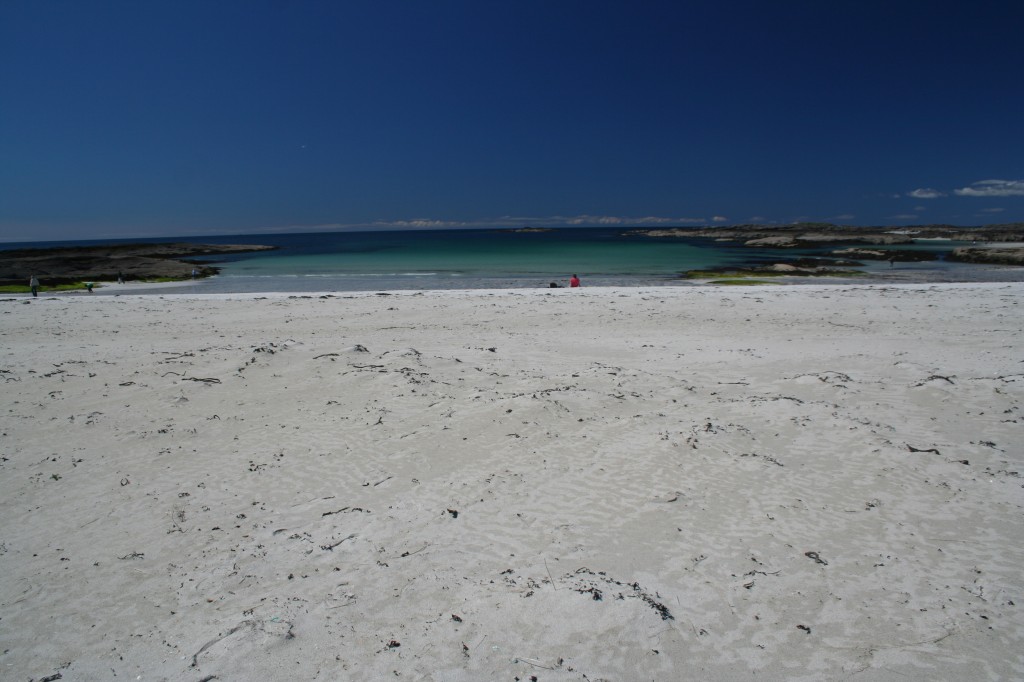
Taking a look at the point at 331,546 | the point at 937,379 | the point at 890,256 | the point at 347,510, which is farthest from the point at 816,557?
the point at 890,256

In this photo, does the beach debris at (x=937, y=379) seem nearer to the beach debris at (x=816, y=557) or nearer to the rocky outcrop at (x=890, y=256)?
the beach debris at (x=816, y=557)

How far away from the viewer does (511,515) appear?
17.0ft

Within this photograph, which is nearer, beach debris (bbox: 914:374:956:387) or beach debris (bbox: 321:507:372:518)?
beach debris (bbox: 321:507:372:518)

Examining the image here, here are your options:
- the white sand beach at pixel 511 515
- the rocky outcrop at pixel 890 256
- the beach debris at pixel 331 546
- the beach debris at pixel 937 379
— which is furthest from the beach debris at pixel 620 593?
the rocky outcrop at pixel 890 256

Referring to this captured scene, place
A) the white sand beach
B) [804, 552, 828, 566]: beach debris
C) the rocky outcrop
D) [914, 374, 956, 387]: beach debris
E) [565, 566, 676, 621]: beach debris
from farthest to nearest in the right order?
1. the rocky outcrop
2. [914, 374, 956, 387]: beach debris
3. [804, 552, 828, 566]: beach debris
4. [565, 566, 676, 621]: beach debris
5. the white sand beach

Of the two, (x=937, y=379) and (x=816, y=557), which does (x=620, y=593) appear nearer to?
(x=816, y=557)

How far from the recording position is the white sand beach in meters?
3.62

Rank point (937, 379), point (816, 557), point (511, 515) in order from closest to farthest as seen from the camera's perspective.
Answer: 1. point (816, 557)
2. point (511, 515)
3. point (937, 379)

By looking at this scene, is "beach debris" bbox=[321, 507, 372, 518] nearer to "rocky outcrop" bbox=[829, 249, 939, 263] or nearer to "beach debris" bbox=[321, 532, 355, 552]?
"beach debris" bbox=[321, 532, 355, 552]

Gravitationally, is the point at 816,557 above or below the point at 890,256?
below

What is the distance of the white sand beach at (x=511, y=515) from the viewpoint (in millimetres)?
3619

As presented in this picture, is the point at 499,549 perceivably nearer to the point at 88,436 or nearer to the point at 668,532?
the point at 668,532

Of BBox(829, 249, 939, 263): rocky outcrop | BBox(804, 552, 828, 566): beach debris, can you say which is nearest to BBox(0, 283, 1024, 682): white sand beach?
BBox(804, 552, 828, 566): beach debris

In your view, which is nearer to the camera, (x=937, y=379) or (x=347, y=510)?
(x=347, y=510)
